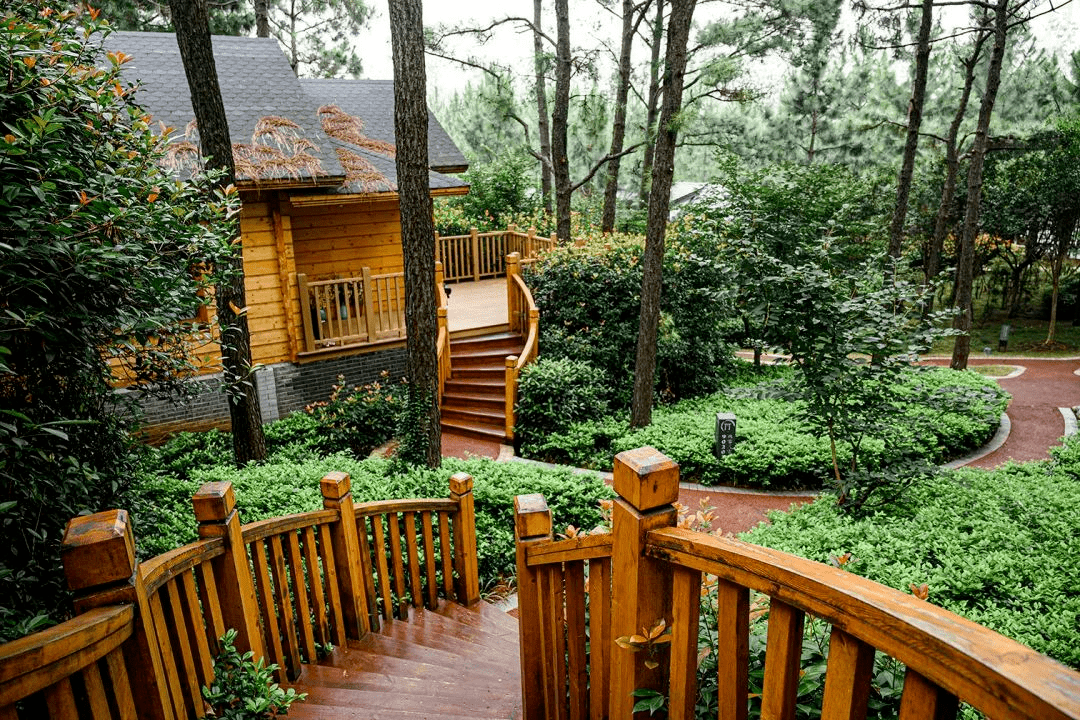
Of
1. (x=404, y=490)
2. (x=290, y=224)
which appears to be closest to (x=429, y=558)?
(x=404, y=490)

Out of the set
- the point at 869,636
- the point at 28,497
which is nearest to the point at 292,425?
the point at 28,497

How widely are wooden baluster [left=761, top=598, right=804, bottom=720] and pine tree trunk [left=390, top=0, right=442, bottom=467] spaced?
633 centimetres

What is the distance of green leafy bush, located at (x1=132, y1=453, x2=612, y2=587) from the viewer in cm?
569

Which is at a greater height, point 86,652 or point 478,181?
point 478,181

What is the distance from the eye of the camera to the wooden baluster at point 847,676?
1.12m

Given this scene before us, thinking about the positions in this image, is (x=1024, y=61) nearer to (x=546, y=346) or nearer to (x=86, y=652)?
(x=546, y=346)

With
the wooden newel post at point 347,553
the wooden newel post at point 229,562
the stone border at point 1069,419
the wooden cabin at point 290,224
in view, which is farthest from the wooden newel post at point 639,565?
the stone border at point 1069,419

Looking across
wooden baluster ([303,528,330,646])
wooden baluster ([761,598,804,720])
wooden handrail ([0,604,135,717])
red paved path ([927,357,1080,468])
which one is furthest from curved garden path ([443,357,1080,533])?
wooden handrail ([0,604,135,717])

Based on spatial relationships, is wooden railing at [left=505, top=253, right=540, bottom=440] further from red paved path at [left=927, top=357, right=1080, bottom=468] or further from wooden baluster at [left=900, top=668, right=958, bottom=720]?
wooden baluster at [left=900, top=668, right=958, bottom=720]

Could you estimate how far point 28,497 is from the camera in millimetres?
2471

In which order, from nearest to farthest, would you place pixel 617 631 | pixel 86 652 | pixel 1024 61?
pixel 86 652 < pixel 617 631 < pixel 1024 61

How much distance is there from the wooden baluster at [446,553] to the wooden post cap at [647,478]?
10.4 ft

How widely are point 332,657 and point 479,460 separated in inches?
161

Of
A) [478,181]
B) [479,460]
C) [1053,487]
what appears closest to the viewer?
[1053,487]
